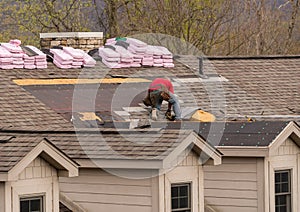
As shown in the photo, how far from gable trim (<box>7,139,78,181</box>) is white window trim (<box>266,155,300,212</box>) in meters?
4.18

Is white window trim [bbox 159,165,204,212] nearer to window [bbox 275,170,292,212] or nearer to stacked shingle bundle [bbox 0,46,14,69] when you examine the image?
window [bbox 275,170,292,212]

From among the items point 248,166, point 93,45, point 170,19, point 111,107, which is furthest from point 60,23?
point 248,166

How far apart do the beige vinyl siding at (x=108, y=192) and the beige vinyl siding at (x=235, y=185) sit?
7.58 ft

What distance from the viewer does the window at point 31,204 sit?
15.4 m

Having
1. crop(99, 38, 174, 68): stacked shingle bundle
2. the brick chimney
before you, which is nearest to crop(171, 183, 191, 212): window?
crop(99, 38, 174, 68): stacked shingle bundle

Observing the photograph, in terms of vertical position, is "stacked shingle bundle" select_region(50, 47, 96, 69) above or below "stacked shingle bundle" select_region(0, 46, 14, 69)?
above

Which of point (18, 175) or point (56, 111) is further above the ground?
point (56, 111)

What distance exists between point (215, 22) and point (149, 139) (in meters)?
32.5

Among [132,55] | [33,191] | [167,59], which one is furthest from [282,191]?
[167,59]

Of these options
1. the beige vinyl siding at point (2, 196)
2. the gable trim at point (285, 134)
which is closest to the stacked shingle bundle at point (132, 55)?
the gable trim at point (285, 134)

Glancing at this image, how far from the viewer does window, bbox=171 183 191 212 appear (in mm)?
16984

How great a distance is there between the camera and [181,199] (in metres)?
17.1

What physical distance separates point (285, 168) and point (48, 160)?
5.07 metres

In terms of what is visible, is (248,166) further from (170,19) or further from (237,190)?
(170,19)
